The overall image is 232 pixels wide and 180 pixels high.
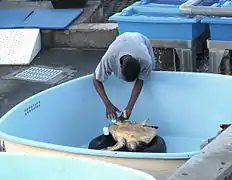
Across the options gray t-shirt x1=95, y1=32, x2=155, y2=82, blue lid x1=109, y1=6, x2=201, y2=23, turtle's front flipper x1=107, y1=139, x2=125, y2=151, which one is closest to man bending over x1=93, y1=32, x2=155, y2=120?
gray t-shirt x1=95, y1=32, x2=155, y2=82

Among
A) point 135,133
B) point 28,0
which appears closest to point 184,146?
point 135,133

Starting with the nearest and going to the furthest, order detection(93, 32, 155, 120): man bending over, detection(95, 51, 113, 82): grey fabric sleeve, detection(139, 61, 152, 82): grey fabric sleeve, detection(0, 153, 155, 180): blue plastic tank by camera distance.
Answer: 1. detection(0, 153, 155, 180): blue plastic tank
2. detection(93, 32, 155, 120): man bending over
3. detection(139, 61, 152, 82): grey fabric sleeve
4. detection(95, 51, 113, 82): grey fabric sleeve

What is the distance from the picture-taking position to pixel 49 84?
6.35 metres

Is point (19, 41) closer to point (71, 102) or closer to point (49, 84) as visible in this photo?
point (49, 84)

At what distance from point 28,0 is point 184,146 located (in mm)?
4826

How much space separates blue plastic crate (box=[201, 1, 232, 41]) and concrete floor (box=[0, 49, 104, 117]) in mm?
1955

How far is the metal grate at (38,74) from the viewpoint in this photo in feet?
21.6

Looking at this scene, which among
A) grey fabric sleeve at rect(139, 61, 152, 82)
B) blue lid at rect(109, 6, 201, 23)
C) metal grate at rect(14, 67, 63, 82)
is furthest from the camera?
metal grate at rect(14, 67, 63, 82)

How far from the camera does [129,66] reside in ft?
14.1

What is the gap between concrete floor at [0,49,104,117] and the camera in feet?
20.0

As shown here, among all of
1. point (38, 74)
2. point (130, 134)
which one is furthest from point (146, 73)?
point (38, 74)

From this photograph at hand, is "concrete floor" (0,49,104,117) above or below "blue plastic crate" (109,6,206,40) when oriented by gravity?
below

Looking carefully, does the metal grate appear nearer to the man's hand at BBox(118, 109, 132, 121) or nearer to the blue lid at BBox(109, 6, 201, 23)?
the blue lid at BBox(109, 6, 201, 23)

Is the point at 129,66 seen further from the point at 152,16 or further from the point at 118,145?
the point at 152,16
